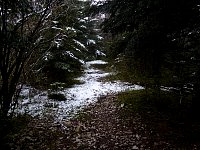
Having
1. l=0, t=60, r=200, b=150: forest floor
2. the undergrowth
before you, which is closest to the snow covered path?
l=0, t=60, r=200, b=150: forest floor

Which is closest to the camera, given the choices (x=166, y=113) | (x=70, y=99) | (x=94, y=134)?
(x=94, y=134)

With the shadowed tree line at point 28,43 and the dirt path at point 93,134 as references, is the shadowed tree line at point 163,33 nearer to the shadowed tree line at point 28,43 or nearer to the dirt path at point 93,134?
the shadowed tree line at point 28,43

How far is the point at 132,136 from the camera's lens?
29.6 ft

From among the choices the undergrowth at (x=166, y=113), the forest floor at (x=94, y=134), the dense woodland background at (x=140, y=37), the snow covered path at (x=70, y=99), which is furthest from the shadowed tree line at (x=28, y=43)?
the undergrowth at (x=166, y=113)

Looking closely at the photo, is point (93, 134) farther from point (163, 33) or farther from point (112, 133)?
point (163, 33)

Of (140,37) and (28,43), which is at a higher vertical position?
(140,37)

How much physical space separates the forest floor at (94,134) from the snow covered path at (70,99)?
2.86 feet

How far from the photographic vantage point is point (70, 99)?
14.0 metres

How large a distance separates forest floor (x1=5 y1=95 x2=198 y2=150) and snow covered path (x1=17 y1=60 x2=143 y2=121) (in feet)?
2.86

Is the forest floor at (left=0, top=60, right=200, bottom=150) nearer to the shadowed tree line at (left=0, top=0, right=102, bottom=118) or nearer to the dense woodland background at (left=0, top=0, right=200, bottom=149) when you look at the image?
the dense woodland background at (left=0, top=0, right=200, bottom=149)

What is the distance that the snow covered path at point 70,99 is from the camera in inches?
469

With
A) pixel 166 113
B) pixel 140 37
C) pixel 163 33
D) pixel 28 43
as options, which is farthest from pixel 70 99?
pixel 28 43

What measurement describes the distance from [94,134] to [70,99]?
15.7 ft

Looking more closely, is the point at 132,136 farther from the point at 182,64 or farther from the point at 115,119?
the point at 182,64
